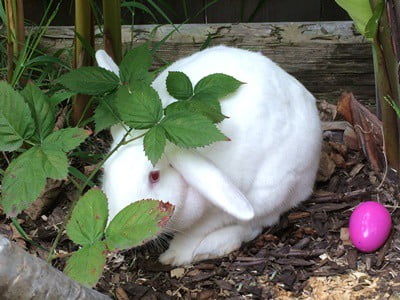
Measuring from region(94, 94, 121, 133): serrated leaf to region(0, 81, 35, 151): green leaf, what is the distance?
1.22 ft

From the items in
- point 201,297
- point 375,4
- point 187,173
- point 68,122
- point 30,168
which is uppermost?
point 375,4

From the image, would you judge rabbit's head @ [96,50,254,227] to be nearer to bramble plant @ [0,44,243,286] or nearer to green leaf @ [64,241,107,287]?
bramble plant @ [0,44,243,286]

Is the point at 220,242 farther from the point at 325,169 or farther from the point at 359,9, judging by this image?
the point at 359,9

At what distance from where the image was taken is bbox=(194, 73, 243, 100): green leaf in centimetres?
237

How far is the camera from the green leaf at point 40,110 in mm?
2162

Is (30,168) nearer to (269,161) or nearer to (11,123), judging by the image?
(11,123)

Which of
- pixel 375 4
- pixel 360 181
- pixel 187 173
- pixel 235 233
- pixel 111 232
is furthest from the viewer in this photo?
pixel 360 181

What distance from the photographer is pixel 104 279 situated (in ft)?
8.44

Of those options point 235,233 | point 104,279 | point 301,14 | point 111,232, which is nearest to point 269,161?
point 235,233

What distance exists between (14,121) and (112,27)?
95 cm

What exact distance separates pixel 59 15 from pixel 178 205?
1.86 metres

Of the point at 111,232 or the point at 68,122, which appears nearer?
the point at 111,232

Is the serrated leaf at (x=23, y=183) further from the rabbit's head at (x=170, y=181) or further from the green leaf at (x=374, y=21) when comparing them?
the green leaf at (x=374, y=21)

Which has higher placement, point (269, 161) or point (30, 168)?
point (30, 168)
